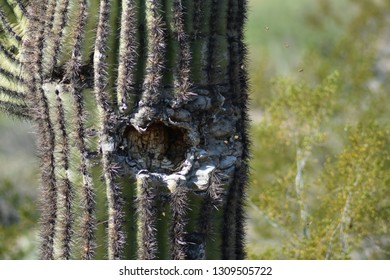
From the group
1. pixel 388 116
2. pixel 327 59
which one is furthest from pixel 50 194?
pixel 327 59

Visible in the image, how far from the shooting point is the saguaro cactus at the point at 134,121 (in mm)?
4199

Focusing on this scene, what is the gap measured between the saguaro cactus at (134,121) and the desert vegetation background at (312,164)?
4.14 ft

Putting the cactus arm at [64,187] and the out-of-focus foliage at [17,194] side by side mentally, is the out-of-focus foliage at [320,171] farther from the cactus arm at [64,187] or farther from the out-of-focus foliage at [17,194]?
the cactus arm at [64,187]

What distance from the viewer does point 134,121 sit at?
4.23 metres

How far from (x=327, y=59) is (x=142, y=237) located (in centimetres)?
844

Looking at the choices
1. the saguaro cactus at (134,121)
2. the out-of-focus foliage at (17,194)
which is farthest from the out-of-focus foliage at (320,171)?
the saguaro cactus at (134,121)

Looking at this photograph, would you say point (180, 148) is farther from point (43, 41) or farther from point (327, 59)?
point (327, 59)

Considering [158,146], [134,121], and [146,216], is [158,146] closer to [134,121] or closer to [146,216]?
[134,121]

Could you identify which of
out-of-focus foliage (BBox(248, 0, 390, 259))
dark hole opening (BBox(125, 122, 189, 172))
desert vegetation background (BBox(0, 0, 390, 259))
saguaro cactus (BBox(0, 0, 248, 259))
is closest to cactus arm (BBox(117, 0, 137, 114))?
saguaro cactus (BBox(0, 0, 248, 259))

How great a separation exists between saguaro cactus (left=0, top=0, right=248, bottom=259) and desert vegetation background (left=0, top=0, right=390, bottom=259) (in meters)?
1.26

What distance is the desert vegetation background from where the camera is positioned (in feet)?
26.3

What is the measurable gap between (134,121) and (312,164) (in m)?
5.47

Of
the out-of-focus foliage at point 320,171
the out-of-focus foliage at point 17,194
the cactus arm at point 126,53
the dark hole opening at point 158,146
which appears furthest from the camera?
the out-of-focus foliage at point 17,194

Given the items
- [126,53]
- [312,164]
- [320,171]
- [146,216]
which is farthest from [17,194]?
Result: [126,53]
